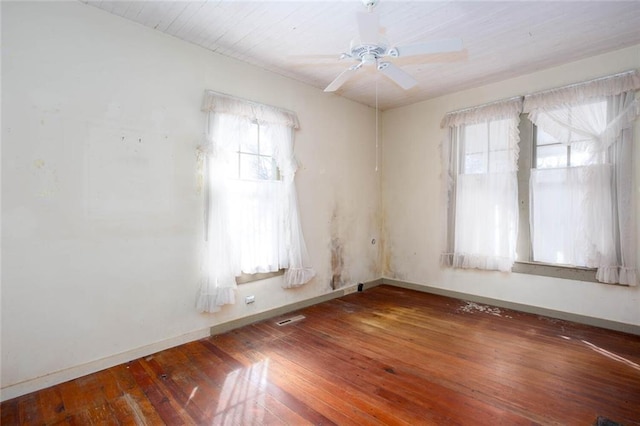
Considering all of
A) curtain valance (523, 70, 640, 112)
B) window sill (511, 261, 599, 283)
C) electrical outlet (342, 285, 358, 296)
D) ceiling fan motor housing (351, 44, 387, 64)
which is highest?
curtain valance (523, 70, 640, 112)

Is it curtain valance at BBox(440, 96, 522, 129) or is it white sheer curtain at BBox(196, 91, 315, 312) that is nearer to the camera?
white sheer curtain at BBox(196, 91, 315, 312)

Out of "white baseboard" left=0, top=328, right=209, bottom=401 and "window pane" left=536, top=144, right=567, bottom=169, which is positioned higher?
"window pane" left=536, top=144, right=567, bottom=169

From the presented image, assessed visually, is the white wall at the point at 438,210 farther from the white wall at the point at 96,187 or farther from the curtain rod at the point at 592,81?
the white wall at the point at 96,187

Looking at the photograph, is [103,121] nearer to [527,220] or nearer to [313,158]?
[313,158]

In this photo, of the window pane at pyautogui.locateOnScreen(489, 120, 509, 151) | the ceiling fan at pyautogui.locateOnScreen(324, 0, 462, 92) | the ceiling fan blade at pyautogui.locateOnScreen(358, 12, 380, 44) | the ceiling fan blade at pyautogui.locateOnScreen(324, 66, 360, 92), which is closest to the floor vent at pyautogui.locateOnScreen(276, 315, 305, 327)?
the ceiling fan blade at pyautogui.locateOnScreen(324, 66, 360, 92)

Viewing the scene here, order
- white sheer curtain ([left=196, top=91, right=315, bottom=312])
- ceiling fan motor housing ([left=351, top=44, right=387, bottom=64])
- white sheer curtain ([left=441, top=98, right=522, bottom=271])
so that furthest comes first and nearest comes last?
white sheer curtain ([left=441, top=98, right=522, bottom=271]) → white sheer curtain ([left=196, top=91, right=315, bottom=312]) → ceiling fan motor housing ([left=351, top=44, right=387, bottom=64])

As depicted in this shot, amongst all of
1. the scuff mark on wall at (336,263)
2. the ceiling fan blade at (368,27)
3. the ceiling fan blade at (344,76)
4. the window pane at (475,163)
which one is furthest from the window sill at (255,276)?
the window pane at (475,163)

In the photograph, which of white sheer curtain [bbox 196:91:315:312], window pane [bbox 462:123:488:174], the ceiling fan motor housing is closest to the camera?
the ceiling fan motor housing

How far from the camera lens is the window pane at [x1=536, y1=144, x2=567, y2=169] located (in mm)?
3557

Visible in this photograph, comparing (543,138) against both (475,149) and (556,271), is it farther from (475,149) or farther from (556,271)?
(556,271)

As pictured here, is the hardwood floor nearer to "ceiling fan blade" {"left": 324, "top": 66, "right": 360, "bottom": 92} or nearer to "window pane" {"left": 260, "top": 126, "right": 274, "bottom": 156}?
"window pane" {"left": 260, "top": 126, "right": 274, "bottom": 156}

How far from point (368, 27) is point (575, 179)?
9.70ft

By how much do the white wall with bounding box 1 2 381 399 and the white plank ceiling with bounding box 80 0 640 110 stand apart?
300 mm

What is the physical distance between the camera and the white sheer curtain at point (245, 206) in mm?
3115
